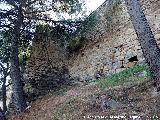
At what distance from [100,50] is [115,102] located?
310 inches

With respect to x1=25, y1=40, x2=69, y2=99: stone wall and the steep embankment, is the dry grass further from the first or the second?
x1=25, y1=40, x2=69, y2=99: stone wall

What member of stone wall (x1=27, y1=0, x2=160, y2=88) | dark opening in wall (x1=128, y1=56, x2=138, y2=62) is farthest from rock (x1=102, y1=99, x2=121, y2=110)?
dark opening in wall (x1=128, y1=56, x2=138, y2=62)

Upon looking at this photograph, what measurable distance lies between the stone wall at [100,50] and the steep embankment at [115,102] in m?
2.46

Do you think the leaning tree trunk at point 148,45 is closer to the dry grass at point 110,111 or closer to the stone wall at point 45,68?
the dry grass at point 110,111

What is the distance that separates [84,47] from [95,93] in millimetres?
7213

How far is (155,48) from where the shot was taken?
9.75 meters

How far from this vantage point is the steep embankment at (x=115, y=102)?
9.20 metres

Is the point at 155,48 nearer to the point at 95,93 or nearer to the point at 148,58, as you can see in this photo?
the point at 148,58

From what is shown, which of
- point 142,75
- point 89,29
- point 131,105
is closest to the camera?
point 131,105

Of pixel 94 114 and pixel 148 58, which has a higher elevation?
pixel 148 58

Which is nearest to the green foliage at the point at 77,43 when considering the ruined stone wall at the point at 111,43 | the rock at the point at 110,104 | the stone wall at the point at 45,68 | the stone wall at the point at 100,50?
the stone wall at the point at 100,50

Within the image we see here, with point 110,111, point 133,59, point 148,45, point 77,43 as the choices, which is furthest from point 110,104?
point 77,43

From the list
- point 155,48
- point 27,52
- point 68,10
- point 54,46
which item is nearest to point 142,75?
point 155,48

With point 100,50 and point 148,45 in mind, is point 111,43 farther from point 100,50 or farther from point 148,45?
point 148,45
